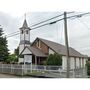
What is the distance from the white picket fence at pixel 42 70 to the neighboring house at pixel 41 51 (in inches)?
1.6

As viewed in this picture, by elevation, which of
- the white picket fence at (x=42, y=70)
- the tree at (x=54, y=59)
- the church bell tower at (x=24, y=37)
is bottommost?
the white picket fence at (x=42, y=70)

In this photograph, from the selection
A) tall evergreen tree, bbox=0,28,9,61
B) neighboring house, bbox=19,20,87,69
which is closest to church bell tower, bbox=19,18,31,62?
neighboring house, bbox=19,20,87,69

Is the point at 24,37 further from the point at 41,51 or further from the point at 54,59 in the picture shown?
the point at 54,59

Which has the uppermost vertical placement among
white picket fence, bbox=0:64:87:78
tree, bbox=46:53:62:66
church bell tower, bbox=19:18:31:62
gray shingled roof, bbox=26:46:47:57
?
church bell tower, bbox=19:18:31:62

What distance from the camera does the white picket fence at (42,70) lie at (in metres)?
1.31

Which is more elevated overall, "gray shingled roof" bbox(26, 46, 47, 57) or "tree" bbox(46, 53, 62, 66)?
"gray shingled roof" bbox(26, 46, 47, 57)

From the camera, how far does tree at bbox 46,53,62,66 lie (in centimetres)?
127

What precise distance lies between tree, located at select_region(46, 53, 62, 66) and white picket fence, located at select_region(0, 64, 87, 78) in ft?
0.11

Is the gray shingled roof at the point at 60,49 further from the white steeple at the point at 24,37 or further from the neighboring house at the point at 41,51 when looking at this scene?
the white steeple at the point at 24,37

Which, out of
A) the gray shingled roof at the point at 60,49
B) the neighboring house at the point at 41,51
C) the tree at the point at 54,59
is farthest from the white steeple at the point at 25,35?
the tree at the point at 54,59

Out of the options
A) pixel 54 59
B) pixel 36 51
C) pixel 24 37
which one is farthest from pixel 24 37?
pixel 54 59

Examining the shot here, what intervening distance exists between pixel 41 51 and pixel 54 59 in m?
0.13

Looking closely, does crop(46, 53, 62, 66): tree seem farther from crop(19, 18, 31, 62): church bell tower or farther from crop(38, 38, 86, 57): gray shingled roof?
crop(19, 18, 31, 62): church bell tower

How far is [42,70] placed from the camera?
1.31 metres
